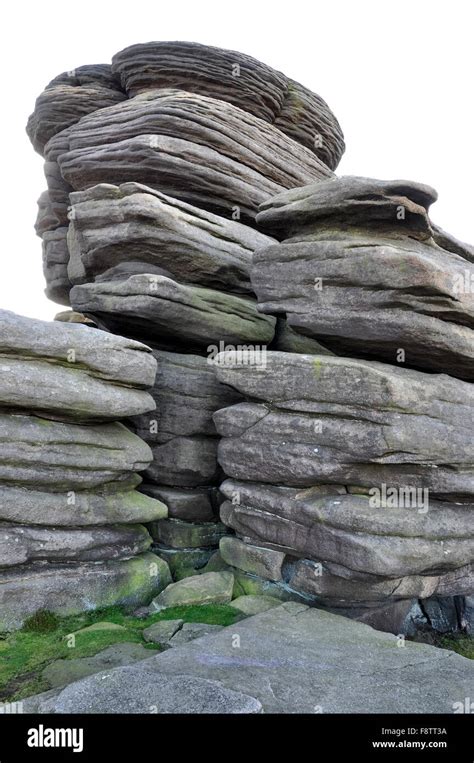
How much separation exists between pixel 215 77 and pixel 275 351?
506 inches

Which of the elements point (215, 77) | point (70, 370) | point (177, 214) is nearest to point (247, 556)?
point (70, 370)

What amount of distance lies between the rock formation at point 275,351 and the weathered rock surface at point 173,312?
0.23 ft

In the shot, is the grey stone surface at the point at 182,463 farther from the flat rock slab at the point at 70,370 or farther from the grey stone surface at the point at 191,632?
the grey stone surface at the point at 191,632

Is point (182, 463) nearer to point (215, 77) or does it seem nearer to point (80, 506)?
point (80, 506)

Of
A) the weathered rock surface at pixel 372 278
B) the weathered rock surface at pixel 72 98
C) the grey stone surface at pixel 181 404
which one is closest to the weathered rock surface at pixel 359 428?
the weathered rock surface at pixel 372 278

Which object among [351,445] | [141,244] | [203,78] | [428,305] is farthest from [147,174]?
[351,445]

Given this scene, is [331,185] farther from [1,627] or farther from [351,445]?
[1,627]

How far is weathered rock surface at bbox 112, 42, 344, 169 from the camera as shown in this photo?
1980cm

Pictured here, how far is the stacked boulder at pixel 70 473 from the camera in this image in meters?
11.5

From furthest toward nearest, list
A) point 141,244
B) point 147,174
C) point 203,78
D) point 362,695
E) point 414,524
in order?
point 203,78 → point 147,174 → point 141,244 → point 414,524 → point 362,695

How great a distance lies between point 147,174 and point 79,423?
9.88 metres

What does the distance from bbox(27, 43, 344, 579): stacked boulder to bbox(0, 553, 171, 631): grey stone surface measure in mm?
1678

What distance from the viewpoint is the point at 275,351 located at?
14.7 m

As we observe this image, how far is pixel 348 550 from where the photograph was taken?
11367 mm
